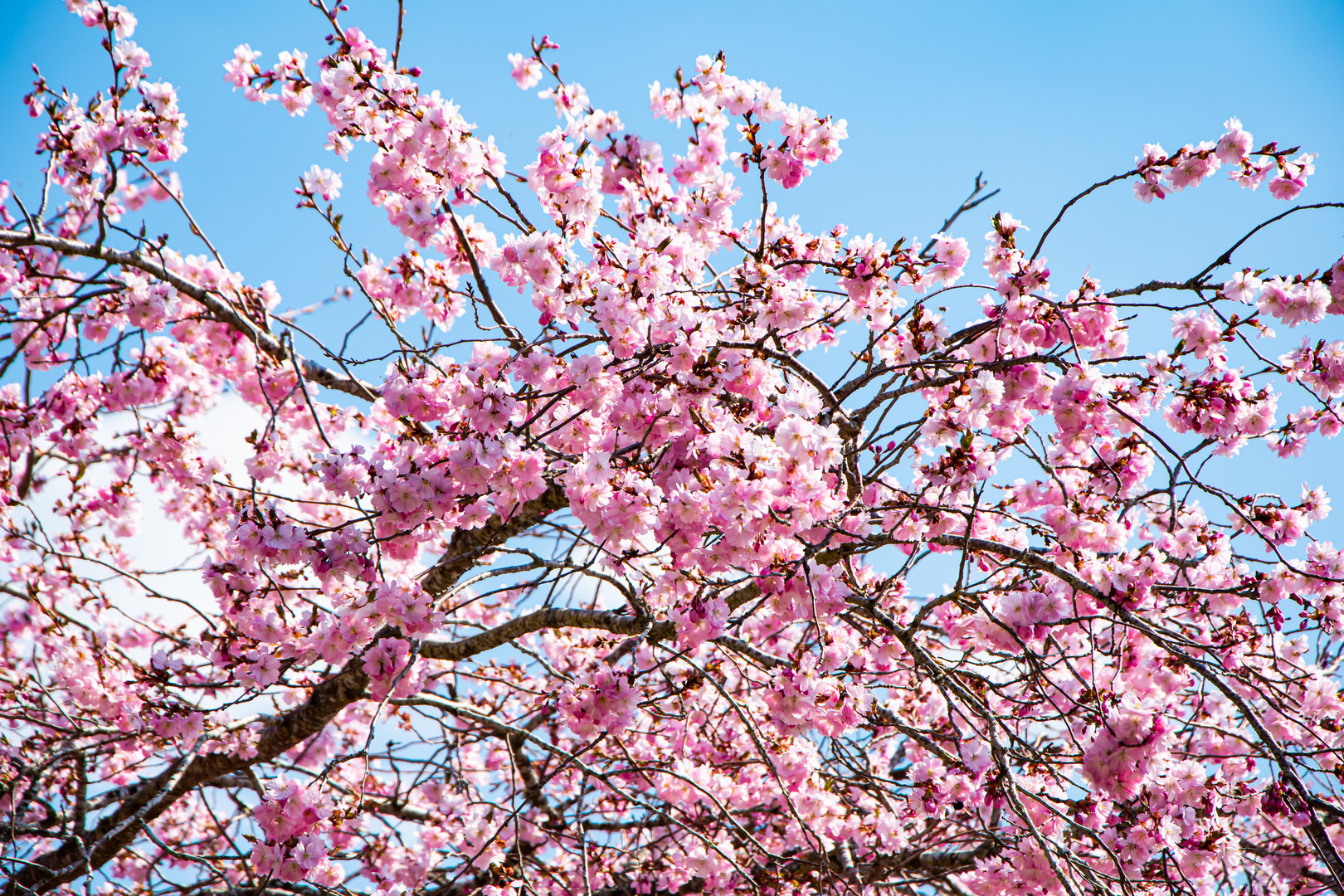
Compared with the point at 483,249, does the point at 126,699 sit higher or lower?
lower

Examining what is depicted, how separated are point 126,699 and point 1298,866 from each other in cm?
738

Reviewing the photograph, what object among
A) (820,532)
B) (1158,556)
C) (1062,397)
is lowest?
(1158,556)

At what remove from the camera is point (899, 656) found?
156 inches

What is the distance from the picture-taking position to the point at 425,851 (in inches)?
204

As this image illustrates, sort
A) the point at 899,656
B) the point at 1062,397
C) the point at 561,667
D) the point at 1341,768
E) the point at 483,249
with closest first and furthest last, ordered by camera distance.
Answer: the point at 1341,768, the point at 1062,397, the point at 899,656, the point at 483,249, the point at 561,667

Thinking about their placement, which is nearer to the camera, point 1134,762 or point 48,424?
point 1134,762

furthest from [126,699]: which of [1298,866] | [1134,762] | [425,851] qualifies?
[1298,866]

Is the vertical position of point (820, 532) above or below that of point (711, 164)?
below

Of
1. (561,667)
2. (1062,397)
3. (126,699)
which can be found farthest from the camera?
(561,667)

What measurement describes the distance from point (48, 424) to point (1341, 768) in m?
6.87

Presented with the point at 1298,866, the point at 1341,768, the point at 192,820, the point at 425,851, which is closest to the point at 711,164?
the point at 1341,768

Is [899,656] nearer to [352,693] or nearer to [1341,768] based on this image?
[1341,768]

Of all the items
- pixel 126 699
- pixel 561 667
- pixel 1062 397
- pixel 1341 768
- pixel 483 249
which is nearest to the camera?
pixel 1341 768

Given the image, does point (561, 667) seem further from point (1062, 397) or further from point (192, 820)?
point (1062, 397)
